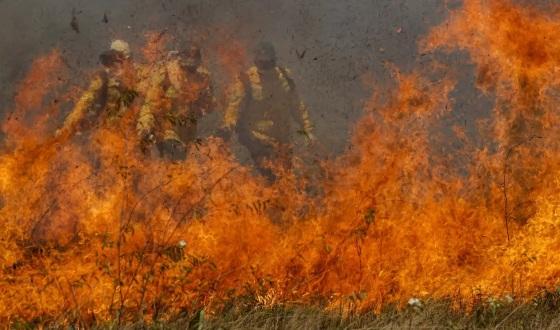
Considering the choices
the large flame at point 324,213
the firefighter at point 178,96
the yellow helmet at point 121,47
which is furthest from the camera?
the firefighter at point 178,96

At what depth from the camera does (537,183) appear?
8469 millimetres

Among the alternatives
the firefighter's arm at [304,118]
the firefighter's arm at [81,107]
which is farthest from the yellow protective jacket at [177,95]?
the firefighter's arm at [304,118]

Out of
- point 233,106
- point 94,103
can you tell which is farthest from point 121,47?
point 233,106

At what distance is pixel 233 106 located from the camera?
10.1 metres

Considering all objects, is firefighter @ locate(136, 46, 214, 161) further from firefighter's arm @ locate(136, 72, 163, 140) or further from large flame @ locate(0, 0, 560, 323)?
large flame @ locate(0, 0, 560, 323)

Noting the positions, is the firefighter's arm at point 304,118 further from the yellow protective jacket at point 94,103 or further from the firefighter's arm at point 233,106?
the yellow protective jacket at point 94,103

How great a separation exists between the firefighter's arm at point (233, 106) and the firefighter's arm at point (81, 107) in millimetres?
1849

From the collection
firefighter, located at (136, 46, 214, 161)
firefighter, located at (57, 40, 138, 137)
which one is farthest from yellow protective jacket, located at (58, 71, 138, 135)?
firefighter, located at (136, 46, 214, 161)

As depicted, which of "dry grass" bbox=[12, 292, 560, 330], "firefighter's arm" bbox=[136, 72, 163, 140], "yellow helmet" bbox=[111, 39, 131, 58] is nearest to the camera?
"dry grass" bbox=[12, 292, 560, 330]

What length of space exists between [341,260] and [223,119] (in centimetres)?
370

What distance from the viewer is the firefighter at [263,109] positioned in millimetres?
10062

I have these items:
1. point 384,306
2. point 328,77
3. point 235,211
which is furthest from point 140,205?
point 328,77

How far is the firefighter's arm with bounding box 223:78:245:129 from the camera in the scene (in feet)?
32.9

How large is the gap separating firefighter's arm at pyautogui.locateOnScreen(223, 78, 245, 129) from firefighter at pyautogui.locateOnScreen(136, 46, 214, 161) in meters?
0.27
